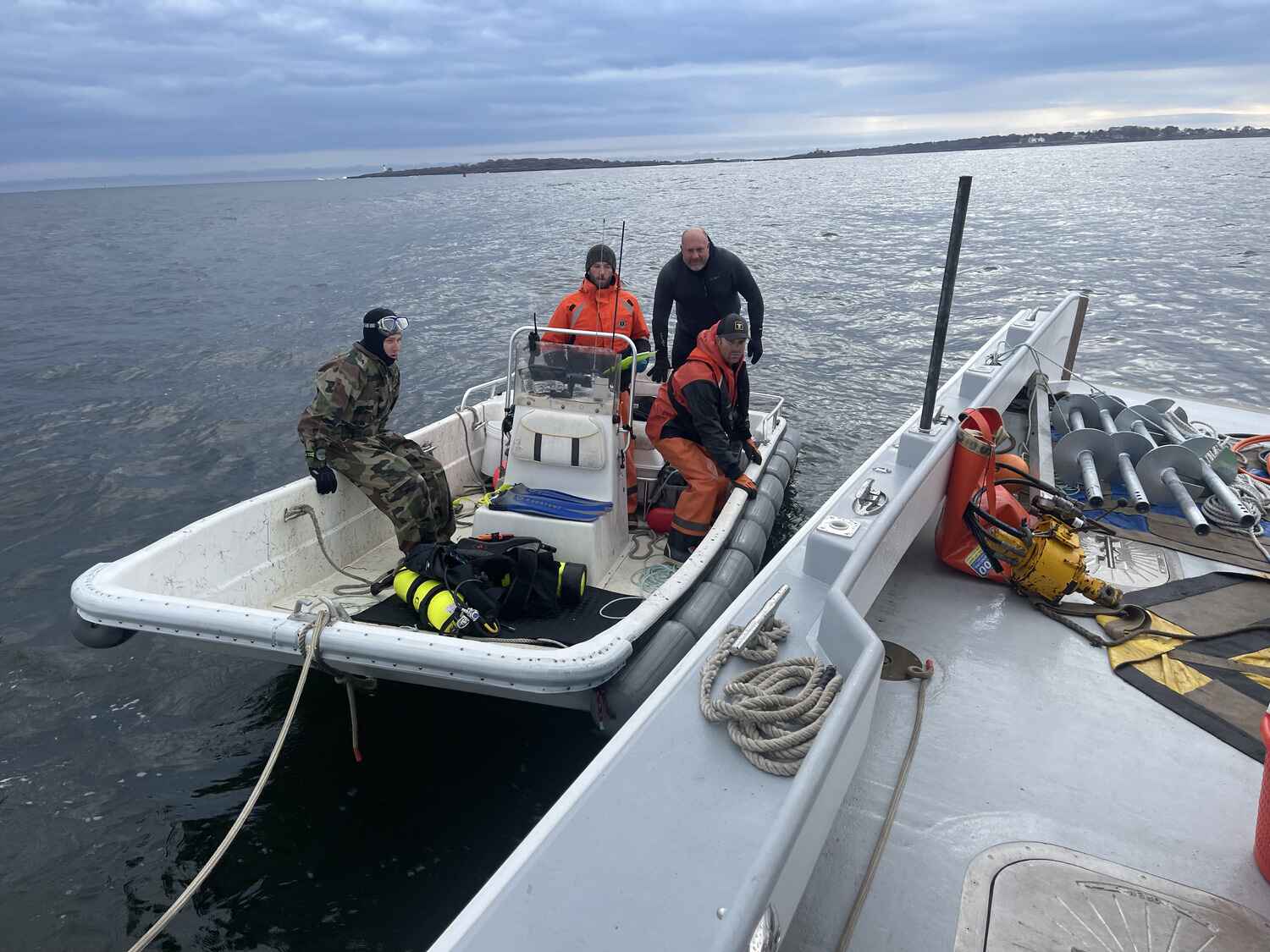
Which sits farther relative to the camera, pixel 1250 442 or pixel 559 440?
pixel 1250 442

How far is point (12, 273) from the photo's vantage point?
99.6ft

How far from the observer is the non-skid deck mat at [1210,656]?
9.84 feet

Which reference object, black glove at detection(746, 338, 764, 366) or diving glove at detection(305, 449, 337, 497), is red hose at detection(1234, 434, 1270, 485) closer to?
black glove at detection(746, 338, 764, 366)

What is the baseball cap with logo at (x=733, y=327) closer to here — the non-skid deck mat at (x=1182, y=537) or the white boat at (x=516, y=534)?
the white boat at (x=516, y=534)

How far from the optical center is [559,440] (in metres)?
5.09

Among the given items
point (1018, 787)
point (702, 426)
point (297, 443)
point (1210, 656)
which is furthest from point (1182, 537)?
point (297, 443)

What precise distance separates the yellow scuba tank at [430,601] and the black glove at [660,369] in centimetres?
321

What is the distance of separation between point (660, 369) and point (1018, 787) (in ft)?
15.3

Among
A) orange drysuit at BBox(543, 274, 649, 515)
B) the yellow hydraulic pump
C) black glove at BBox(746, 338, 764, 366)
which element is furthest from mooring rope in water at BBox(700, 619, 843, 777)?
black glove at BBox(746, 338, 764, 366)

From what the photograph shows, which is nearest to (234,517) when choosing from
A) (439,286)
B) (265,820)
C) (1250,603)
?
(265,820)

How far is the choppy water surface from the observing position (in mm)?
3916

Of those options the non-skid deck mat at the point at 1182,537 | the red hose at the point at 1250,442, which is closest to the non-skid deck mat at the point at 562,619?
the non-skid deck mat at the point at 1182,537

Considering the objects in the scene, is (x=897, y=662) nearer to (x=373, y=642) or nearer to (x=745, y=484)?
(x=745, y=484)

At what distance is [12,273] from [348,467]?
34978 millimetres
